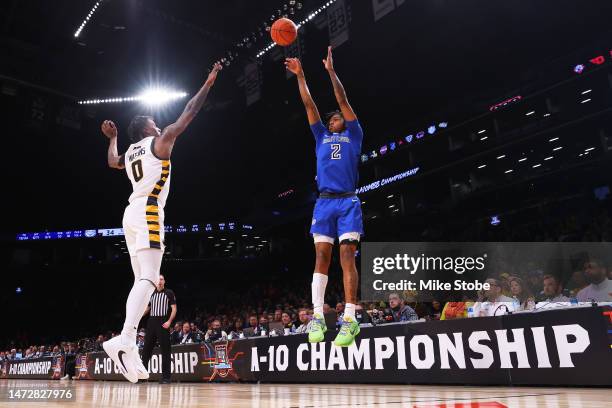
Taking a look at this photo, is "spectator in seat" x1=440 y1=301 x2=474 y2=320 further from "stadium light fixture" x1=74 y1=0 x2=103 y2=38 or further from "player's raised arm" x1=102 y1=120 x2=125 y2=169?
"stadium light fixture" x1=74 y1=0 x2=103 y2=38

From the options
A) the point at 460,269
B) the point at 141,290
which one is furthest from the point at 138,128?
the point at 460,269

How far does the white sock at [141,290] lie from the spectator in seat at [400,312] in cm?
547

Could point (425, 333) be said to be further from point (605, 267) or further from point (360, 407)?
point (605, 267)

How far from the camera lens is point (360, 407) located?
152 inches

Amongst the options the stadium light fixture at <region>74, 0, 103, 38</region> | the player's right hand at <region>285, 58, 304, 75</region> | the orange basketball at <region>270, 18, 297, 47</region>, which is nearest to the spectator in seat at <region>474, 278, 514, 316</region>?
the player's right hand at <region>285, 58, 304, 75</region>

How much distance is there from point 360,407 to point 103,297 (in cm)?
3210

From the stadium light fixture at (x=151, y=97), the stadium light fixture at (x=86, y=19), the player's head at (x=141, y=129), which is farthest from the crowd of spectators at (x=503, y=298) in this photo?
the stadium light fixture at (x=86, y=19)

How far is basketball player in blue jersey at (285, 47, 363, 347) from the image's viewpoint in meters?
4.85

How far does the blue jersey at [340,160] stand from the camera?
5.10 m

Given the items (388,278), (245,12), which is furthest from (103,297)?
(388,278)

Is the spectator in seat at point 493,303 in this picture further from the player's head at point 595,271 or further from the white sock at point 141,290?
the white sock at point 141,290

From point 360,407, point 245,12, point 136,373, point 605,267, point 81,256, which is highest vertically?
point 245,12

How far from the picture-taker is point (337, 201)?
199 inches

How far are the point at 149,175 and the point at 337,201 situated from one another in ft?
6.07
